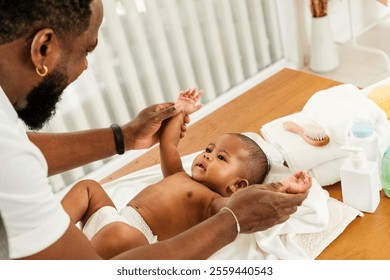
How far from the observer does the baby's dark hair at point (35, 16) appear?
81 cm

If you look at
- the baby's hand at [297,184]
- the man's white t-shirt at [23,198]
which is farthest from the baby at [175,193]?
the man's white t-shirt at [23,198]

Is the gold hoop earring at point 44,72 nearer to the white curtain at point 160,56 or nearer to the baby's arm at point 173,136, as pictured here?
the baby's arm at point 173,136

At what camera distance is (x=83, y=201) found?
4.17 feet

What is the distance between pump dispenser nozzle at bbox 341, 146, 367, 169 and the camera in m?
1.05

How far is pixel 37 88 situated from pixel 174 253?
402 millimetres

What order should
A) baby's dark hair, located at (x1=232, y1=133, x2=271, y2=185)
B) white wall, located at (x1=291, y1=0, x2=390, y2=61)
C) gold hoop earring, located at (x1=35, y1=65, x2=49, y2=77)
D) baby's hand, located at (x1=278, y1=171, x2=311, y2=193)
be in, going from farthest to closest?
white wall, located at (x1=291, y1=0, x2=390, y2=61) → baby's dark hair, located at (x1=232, y1=133, x2=271, y2=185) → baby's hand, located at (x1=278, y1=171, x2=311, y2=193) → gold hoop earring, located at (x1=35, y1=65, x2=49, y2=77)

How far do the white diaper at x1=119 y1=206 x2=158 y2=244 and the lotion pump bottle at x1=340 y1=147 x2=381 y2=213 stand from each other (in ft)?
1.55

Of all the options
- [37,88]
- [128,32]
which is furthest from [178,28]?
[37,88]

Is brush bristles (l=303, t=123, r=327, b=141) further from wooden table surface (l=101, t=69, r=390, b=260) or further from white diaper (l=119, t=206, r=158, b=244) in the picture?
white diaper (l=119, t=206, r=158, b=244)

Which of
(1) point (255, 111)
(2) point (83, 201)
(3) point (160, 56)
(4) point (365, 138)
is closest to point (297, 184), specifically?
(4) point (365, 138)

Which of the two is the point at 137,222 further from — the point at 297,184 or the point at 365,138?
the point at 365,138

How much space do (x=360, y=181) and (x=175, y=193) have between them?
473 mm

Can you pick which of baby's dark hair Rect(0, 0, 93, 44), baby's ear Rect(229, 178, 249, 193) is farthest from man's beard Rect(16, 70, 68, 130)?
baby's ear Rect(229, 178, 249, 193)

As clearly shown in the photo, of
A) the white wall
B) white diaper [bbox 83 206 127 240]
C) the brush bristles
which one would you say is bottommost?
the white wall
